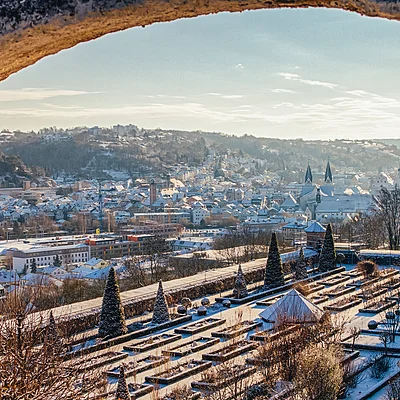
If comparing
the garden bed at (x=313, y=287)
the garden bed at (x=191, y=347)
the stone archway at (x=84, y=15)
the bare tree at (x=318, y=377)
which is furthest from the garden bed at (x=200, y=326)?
the stone archway at (x=84, y=15)

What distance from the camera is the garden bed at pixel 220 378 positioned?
7.58 meters

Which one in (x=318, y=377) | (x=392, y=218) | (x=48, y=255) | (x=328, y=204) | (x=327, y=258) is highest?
(x=392, y=218)

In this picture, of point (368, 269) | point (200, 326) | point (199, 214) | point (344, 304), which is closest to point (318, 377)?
point (200, 326)

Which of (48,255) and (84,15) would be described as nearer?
(84,15)

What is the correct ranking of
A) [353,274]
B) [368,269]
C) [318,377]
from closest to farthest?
[318,377]
[368,269]
[353,274]

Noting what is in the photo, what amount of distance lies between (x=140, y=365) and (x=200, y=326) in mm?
2538

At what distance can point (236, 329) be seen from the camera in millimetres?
10742

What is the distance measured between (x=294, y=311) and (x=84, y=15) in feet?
32.8

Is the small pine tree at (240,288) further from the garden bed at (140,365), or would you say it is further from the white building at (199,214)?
the white building at (199,214)

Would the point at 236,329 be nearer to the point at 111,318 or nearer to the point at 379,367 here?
the point at 111,318

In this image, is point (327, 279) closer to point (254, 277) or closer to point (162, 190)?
point (254, 277)

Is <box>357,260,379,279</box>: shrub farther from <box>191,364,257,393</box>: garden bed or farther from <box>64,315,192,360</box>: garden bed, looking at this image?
<box>191,364,257,393</box>: garden bed

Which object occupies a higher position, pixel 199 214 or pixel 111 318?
pixel 111 318

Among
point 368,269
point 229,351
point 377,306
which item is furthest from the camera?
point 368,269
